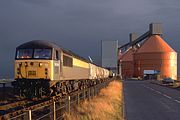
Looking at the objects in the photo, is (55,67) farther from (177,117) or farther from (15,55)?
(177,117)

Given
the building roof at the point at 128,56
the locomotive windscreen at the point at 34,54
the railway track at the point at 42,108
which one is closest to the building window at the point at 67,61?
the locomotive windscreen at the point at 34,54

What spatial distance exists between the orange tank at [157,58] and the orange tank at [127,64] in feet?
33.7

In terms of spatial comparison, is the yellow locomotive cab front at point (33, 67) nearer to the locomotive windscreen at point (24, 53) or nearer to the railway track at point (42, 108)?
the locomotive windscreen at point (24, 53)

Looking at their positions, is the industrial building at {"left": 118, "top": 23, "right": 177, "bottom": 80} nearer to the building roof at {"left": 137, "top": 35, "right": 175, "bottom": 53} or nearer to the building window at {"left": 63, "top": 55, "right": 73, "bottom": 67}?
the building roof at {"left": 137, "top": 35, "right": 175, "bottom": 53}

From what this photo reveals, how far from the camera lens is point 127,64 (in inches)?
6319

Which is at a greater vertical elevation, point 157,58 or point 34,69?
point 157,58

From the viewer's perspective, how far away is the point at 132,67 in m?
156

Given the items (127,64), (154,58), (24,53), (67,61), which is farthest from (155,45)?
(24,53)

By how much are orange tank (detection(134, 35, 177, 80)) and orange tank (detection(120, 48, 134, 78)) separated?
10281mm

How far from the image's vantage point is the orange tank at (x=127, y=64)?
519 ft

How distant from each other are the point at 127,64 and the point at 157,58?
2291 cm

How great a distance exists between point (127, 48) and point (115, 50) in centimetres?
6895

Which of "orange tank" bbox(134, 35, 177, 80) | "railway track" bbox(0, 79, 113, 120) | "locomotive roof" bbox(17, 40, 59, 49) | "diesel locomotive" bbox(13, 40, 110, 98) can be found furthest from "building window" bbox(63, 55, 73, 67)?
"orange tank" bbox(134, 35, 177, 80)

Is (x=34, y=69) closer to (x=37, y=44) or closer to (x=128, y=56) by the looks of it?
(x=37, y=44)
